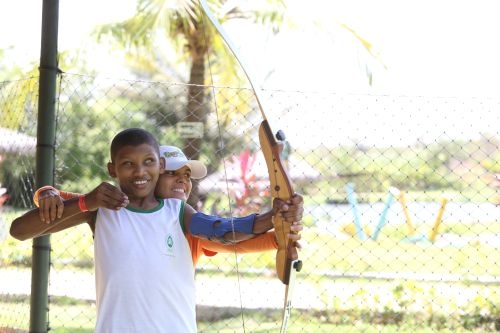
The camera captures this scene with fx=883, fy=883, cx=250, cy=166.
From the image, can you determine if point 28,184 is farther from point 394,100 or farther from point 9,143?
point 394,100

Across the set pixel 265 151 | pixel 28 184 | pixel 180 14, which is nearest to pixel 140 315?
pixel 265 151

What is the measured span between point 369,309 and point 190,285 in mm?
4948

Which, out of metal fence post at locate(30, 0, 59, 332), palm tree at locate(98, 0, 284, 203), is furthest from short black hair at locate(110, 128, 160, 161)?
palm tree at locate(98, 0, 284, 203)

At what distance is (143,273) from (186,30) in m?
7.49

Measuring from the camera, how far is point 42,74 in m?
4.16

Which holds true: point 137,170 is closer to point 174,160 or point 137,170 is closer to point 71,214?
point 71,214

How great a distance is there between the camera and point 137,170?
262cm

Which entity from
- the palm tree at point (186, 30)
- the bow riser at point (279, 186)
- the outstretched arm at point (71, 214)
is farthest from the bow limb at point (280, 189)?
the palm tree at point (186, 30)

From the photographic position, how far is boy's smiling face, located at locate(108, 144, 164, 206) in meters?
2.61

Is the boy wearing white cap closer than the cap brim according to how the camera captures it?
Yes

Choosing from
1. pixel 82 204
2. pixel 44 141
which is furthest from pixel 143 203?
pixel 44 141

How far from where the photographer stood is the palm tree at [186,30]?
933cm

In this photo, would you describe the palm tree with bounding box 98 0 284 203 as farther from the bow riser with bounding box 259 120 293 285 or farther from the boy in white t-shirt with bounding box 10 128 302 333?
the bow riser with bounding box 259 120 293 285

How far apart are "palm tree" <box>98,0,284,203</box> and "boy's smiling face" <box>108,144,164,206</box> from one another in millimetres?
6405
